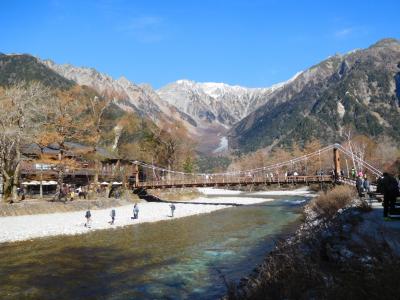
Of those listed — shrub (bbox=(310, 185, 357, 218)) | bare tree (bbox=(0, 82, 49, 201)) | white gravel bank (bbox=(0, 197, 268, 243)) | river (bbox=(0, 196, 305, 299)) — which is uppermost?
bare tree (bbox=(0, 82, 49, 201))

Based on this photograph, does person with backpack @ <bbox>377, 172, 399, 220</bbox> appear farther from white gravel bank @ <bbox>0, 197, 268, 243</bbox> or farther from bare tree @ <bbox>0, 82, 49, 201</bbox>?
bare tree @ <bbox>0, 82, 49, 201</bbox>

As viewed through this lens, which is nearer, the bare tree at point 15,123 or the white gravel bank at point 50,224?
the white gravel bank at point 50,224

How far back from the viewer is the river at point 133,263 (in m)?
11.5

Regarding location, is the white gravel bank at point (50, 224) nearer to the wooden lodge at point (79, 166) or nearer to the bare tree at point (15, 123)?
the bare tree at point (15, 123)

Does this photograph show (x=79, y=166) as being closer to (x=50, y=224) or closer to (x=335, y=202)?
(x=50, y=224)

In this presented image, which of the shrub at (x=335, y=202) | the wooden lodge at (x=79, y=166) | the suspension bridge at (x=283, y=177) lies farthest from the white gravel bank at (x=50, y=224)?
the suspension bridge at (x=283, y=177)

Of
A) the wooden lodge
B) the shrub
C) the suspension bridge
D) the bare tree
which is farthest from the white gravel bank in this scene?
the suspension bridge

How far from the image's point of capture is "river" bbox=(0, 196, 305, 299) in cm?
1148

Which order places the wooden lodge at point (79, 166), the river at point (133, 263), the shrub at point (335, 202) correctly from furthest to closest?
the wooden lodge at point (79, 166) → the shrub at point (335, 202) → the river at point (133, 263)

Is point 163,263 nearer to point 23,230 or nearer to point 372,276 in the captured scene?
point 372,276

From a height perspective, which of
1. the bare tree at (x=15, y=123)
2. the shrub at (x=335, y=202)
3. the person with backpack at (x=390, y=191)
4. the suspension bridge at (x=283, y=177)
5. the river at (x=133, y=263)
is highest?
the bare tree at (x=15, y=123)

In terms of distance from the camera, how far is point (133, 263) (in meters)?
15.2

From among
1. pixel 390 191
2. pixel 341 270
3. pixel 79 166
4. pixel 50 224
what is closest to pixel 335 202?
pixel 390 191

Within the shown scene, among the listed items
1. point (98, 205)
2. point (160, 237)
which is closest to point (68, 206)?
point (98, 205)
